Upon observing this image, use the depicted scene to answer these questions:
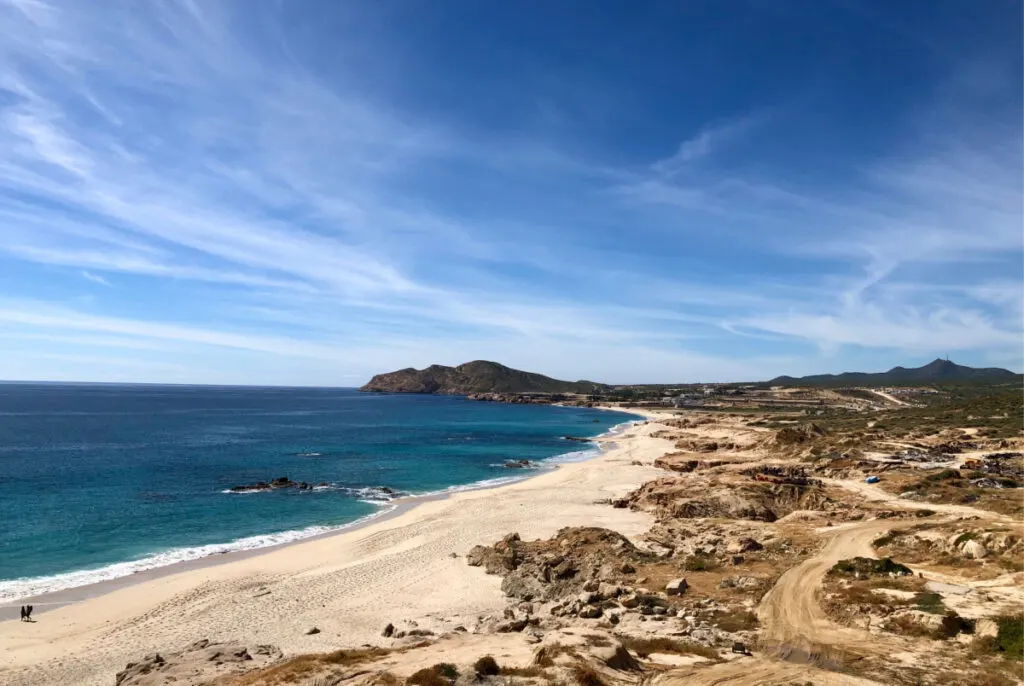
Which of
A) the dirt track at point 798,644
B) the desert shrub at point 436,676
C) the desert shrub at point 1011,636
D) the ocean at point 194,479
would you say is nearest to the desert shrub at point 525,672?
the desert shrub at point 436,676

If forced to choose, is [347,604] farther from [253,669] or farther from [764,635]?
[764,635]

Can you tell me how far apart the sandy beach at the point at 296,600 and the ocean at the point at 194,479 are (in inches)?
201

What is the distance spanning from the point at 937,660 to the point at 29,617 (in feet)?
109

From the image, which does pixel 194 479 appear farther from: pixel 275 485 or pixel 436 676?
pixel 436 676

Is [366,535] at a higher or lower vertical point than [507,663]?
lower

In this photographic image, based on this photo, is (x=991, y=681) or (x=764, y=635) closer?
(x=991, y=681)

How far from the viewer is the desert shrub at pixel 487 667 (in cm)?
1451

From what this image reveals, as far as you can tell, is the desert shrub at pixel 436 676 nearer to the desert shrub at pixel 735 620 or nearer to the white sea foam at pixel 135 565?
the desert shrub at pixel 735 620

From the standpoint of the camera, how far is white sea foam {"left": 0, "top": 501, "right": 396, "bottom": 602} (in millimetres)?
27359

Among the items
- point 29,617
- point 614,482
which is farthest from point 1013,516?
point 29,617

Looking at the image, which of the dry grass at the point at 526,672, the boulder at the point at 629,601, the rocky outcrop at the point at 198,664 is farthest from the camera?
the boulder at the point at 629,601

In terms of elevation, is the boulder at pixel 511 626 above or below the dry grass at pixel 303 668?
below

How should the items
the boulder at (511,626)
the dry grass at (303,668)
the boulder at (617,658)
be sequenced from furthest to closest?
1. the boulder at (511,626)
2. the boulder at (617,658)
3. the dry grass at (303,668)

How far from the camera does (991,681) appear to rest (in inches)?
575
